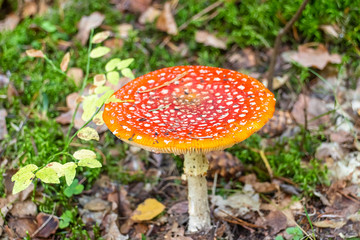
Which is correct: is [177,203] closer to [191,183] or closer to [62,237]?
[191,183]

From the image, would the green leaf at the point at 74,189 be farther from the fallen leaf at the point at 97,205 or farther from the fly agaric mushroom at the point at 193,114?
the fly agaric mushroom at the point at 193,114

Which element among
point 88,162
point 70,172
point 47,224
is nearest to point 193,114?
point 88,162

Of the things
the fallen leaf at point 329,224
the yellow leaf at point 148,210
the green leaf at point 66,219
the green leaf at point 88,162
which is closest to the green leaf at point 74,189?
the green leaf at point 66,219

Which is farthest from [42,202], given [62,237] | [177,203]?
[177,203]

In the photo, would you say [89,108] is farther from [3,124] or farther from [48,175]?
[3,124]

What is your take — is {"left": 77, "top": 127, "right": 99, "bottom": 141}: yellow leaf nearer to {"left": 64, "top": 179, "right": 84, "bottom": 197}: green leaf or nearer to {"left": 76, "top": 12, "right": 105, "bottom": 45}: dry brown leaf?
{"left": 64, "top": 179, "right": 84, "bottom": 197}: green leaf
